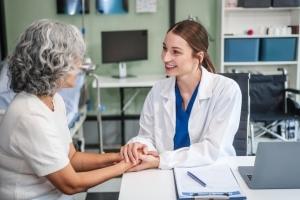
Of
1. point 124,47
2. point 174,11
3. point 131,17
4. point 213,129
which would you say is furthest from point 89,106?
point 213,129

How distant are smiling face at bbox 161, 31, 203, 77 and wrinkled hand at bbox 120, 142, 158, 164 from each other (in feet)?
1.22

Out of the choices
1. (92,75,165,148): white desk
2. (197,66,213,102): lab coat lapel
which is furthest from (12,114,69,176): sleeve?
(92,75,165,148): white desk

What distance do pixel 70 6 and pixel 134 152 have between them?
2797 millimetres

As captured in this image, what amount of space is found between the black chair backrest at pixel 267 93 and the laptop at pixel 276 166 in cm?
231

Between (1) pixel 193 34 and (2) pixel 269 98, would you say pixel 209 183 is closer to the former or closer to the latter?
(1) pixel 193 34

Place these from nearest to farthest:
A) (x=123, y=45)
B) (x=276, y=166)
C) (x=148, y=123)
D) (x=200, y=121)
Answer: (x=276, y=166)
(x=200, y=121)
(x=148, y=123)
(x=123, y=45)

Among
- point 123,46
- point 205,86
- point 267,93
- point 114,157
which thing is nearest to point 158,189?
point 114,157

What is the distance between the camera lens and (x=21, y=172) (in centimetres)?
127

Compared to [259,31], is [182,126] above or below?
below

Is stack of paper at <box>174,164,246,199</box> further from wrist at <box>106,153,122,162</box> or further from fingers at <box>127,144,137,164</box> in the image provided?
wrist at <box>106,153,122,162</box>

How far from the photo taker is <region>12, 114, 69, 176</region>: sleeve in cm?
120

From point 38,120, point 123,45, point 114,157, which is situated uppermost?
point 123,45

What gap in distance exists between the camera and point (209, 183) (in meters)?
1.23

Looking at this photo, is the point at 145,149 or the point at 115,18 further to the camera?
the point at 115,18
